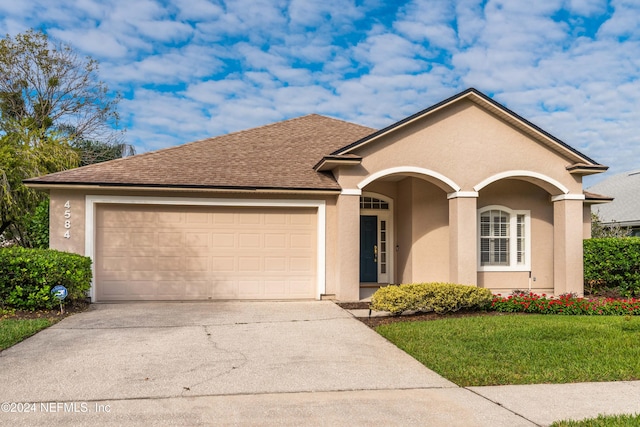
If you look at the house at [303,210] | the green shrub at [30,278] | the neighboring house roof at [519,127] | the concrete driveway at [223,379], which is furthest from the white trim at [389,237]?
the green shrub at [30,278]

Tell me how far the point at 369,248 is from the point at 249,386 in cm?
995

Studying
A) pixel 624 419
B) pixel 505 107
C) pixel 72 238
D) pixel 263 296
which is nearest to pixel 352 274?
pixel 263 296

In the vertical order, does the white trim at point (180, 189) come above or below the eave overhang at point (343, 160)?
below

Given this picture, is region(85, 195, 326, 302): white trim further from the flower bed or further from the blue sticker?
the flower bed

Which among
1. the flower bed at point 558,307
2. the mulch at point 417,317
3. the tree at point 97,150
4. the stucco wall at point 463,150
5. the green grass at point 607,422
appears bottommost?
the green grass at point 607,422

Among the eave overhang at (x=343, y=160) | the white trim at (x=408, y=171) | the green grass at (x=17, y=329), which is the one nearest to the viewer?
the green grass at (x=17, y=329)

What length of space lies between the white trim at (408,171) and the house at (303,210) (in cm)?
3

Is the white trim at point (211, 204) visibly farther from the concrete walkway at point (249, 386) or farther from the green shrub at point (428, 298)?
the concrete walkway at point (249, 386)

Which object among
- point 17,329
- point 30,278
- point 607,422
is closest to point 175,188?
point 30,278

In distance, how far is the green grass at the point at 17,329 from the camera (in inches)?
301

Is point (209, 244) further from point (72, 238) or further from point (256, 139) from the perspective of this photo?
point (256, 139)

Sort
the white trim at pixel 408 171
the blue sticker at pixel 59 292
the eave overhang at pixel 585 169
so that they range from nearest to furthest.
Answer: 1. the blue sticker at pixel 59 292
2. the white trim at pixel 408 171
3. the eave overhang at pixel 585 169

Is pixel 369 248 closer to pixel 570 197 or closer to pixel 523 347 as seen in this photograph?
pixel 570 197

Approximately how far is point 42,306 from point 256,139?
7.94 m
